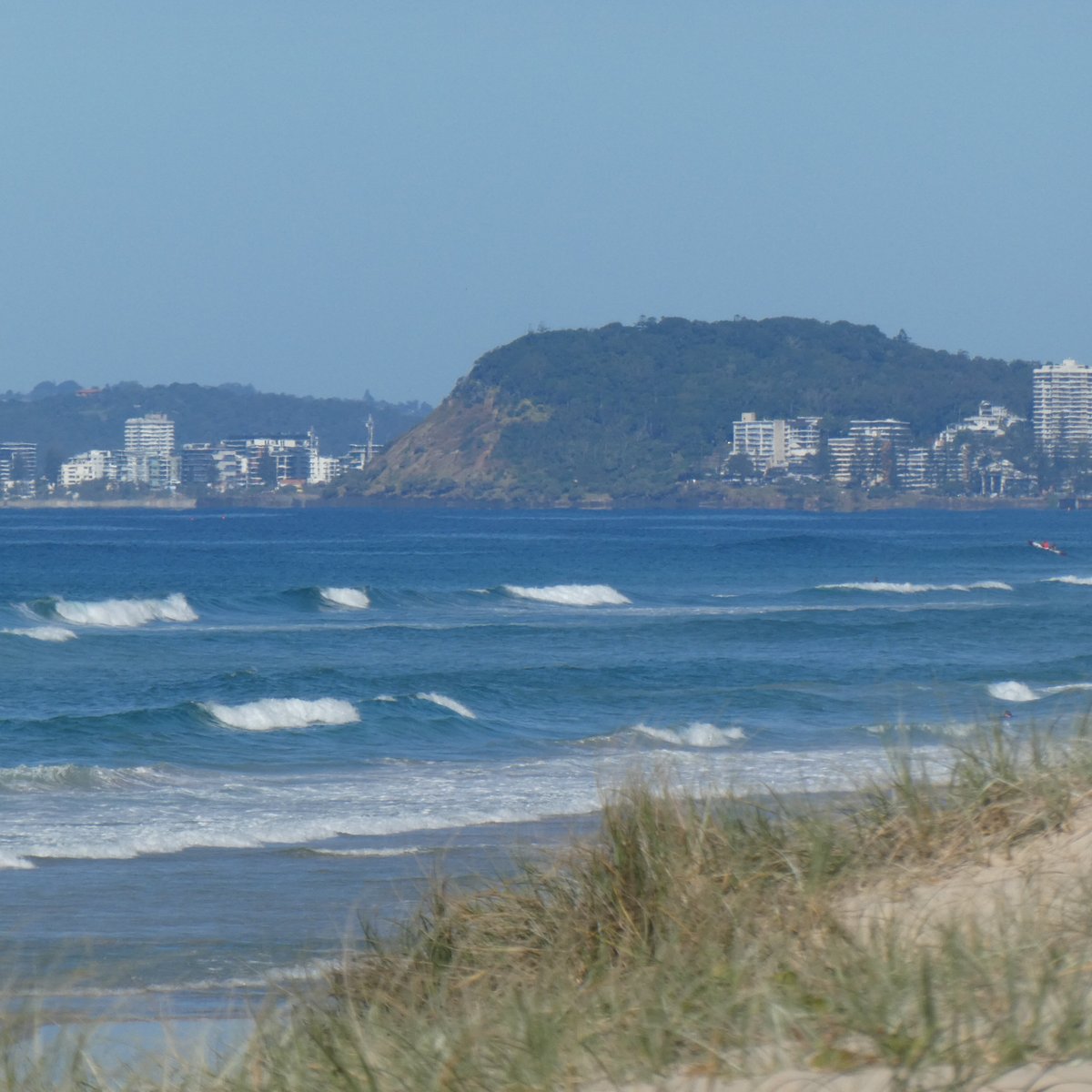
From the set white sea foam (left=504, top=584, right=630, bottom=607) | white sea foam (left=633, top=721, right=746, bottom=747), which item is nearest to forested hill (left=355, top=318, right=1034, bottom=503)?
white sea foam (left=504, top=584, right=630, bottom=607)

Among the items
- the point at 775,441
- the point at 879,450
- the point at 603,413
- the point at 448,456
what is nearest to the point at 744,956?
the point at 448,456

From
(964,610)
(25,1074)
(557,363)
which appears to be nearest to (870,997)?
(25,1074)

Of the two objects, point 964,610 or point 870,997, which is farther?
point 964,610

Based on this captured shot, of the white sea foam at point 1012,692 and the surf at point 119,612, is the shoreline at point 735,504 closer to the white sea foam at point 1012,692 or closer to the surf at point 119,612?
the surf at point 119,612

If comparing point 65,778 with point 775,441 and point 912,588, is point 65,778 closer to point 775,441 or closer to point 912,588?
point 912,588

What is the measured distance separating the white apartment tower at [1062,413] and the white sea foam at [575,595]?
150 metres

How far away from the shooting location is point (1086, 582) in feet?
157

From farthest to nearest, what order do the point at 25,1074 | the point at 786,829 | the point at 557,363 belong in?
the point at 557,363
the point at 786,829
the point at 25,1074

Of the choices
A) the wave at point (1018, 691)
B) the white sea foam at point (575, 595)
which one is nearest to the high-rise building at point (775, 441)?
the white sea foam at point (575, 595)

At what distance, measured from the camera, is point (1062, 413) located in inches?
7603

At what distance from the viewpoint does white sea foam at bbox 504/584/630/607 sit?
41.9 m

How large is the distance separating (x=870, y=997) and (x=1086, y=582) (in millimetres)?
47165

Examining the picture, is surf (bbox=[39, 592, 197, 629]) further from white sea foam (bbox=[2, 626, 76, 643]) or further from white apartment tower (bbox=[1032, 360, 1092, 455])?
white apartment tower (bbox=[1032, 360, 1092, 455])

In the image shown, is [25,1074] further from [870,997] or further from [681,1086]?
[870,997]
